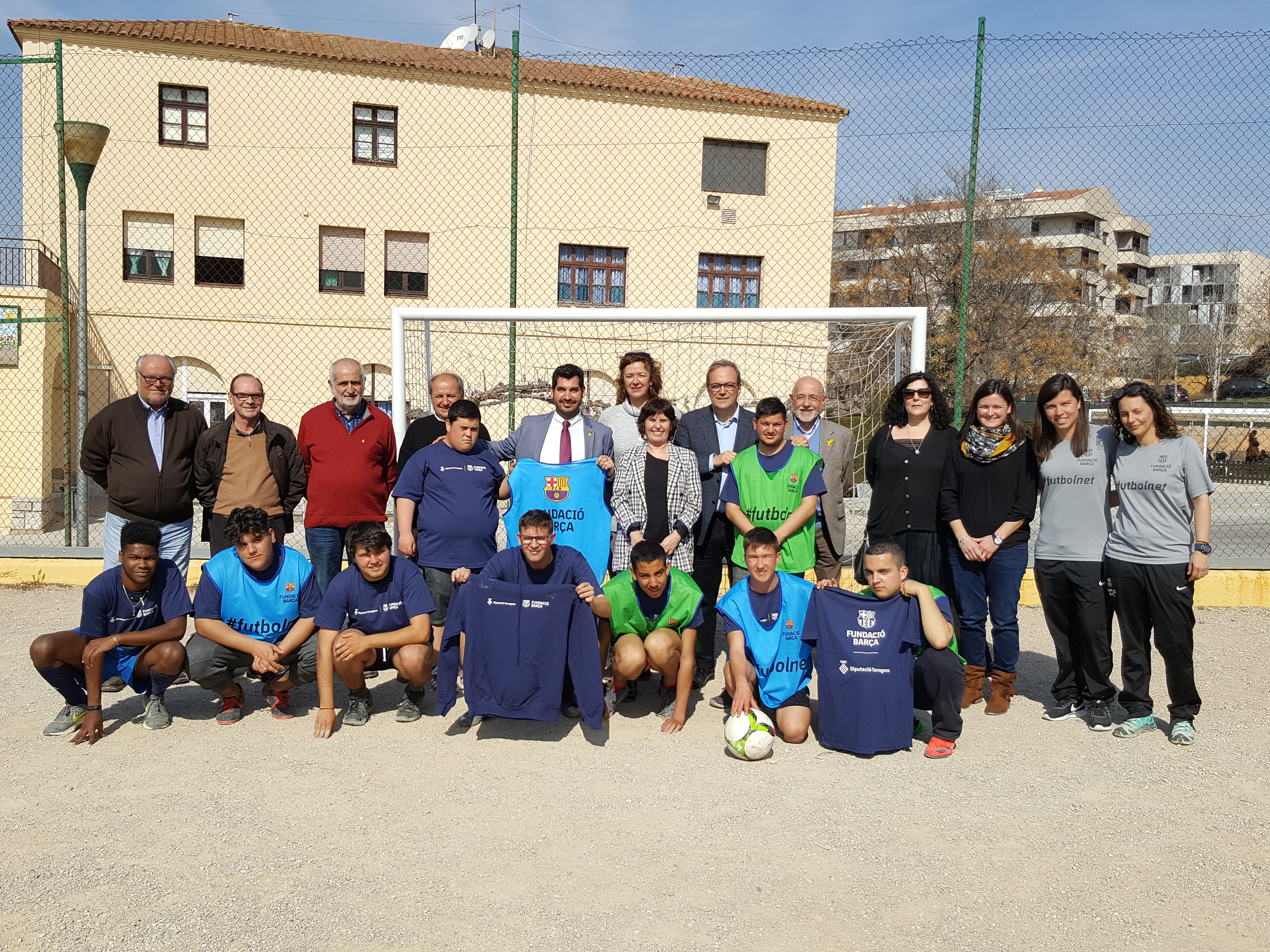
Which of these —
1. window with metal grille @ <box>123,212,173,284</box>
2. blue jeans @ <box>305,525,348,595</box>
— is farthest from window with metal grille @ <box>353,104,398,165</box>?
blue jeans @ <box>305,525,348,595</box>

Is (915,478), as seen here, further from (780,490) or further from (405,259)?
(405,259)

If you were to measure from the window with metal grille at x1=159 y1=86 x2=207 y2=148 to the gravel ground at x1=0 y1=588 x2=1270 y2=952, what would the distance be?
17.7 meters

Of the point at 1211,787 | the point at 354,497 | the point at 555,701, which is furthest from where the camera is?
the point at 354,497

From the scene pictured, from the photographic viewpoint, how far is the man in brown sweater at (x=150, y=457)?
16.6 ft

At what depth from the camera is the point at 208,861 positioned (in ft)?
10.2

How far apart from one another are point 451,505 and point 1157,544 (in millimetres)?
3400

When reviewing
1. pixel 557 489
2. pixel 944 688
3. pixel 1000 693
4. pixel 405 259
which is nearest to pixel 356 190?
pixel 405 259

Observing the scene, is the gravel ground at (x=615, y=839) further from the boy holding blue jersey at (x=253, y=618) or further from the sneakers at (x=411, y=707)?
the boy holding blue jersey at (x=253, y=618)

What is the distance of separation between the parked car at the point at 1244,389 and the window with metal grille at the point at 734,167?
Answer: 61.5 feet

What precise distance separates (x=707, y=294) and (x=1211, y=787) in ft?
60.5

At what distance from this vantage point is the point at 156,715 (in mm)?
4484

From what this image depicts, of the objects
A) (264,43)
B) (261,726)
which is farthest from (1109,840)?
(264,43)

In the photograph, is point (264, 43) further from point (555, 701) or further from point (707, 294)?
point (555, 701)

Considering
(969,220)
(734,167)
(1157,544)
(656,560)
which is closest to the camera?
(1157,544)
